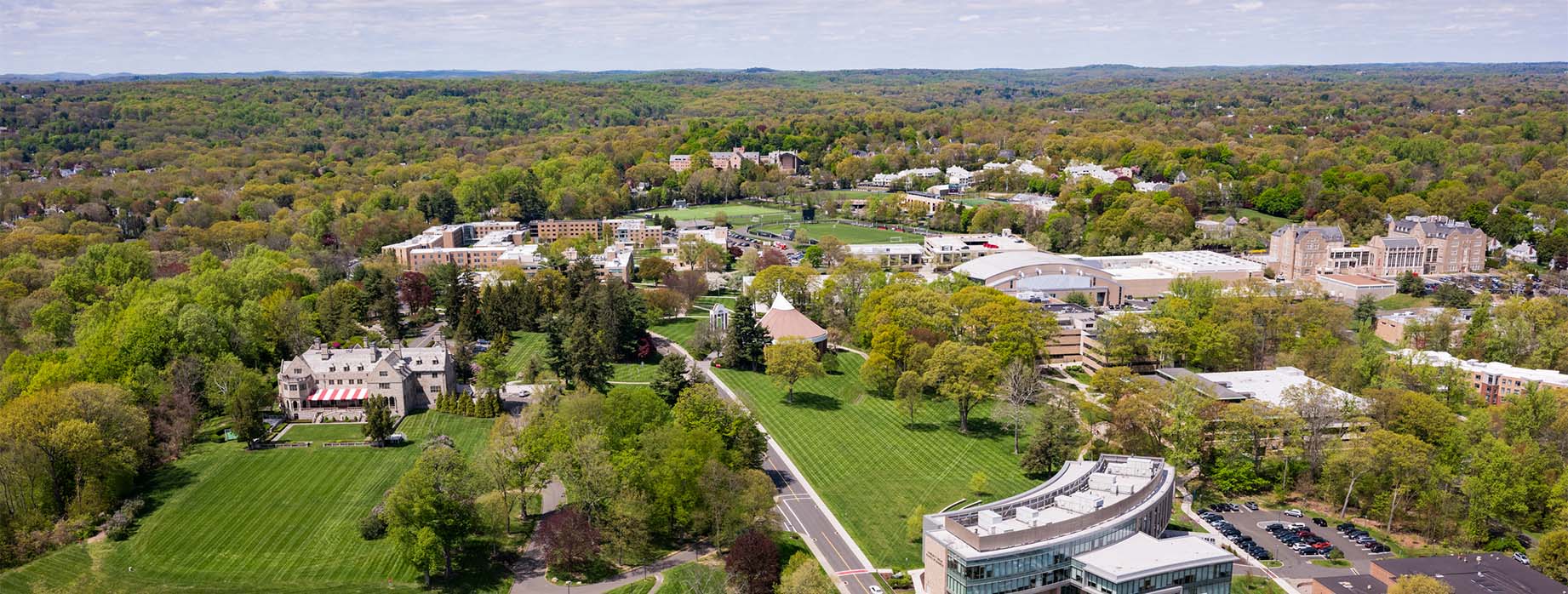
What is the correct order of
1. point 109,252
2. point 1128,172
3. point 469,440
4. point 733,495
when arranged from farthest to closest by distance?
point 1128,172
point 109,252
point 469,440
point 733,495

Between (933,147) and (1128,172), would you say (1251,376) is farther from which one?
(933,147)

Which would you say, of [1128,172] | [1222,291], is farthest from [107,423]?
[1128,172]

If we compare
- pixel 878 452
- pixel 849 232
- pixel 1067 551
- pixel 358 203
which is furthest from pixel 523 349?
pixel 358 203

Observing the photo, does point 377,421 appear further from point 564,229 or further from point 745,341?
point 564,229

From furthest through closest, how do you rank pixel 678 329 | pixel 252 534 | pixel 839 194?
pixel 839 194 → pixel 678 329 → pixel 252 534

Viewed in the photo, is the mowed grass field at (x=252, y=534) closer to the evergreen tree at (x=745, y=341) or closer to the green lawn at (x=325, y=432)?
the green lawn at (x=325, y=432)
